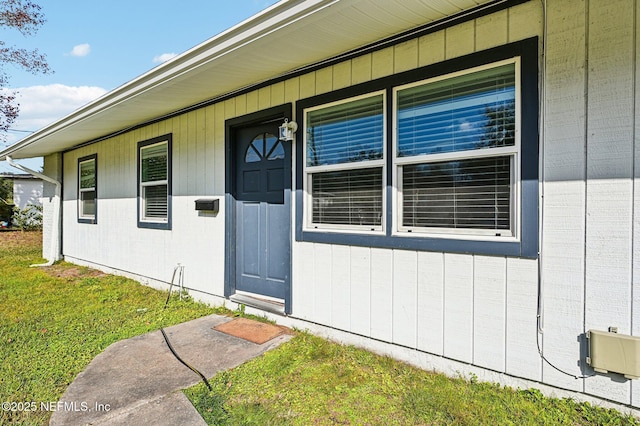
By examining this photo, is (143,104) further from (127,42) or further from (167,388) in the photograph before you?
(127,42)

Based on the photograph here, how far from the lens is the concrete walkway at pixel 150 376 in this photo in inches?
78.6

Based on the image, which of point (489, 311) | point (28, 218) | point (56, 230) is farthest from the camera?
point (28, 218)

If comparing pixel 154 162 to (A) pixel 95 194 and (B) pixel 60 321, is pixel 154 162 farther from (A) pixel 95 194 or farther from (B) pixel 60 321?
(B) pixel 60 321

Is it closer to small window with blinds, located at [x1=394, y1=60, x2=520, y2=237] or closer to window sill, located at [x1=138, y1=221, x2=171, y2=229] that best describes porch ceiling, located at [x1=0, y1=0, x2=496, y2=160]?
small window with blinds, located at [x1=394, y1=60, x2=520, y2=237]

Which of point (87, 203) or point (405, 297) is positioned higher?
point (87, 203)

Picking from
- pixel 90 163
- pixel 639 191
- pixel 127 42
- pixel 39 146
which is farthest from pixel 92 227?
pixel 639 191

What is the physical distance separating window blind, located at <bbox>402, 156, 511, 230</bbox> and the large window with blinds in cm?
365

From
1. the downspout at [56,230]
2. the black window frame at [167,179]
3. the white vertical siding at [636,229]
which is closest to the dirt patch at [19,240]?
the downspout at [56,230]

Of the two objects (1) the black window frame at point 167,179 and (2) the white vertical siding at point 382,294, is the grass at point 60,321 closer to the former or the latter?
(1) the black window frame at point 167,179

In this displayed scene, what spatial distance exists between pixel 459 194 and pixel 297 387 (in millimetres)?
1740

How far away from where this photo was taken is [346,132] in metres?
2.98

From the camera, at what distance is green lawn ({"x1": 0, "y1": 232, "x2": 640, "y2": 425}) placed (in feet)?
6.32

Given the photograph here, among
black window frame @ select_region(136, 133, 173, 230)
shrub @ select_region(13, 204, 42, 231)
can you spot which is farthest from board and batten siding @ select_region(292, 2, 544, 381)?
shrub @ select_region(13, 204, 42, 231)

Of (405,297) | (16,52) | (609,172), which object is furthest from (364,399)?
(16,52)
